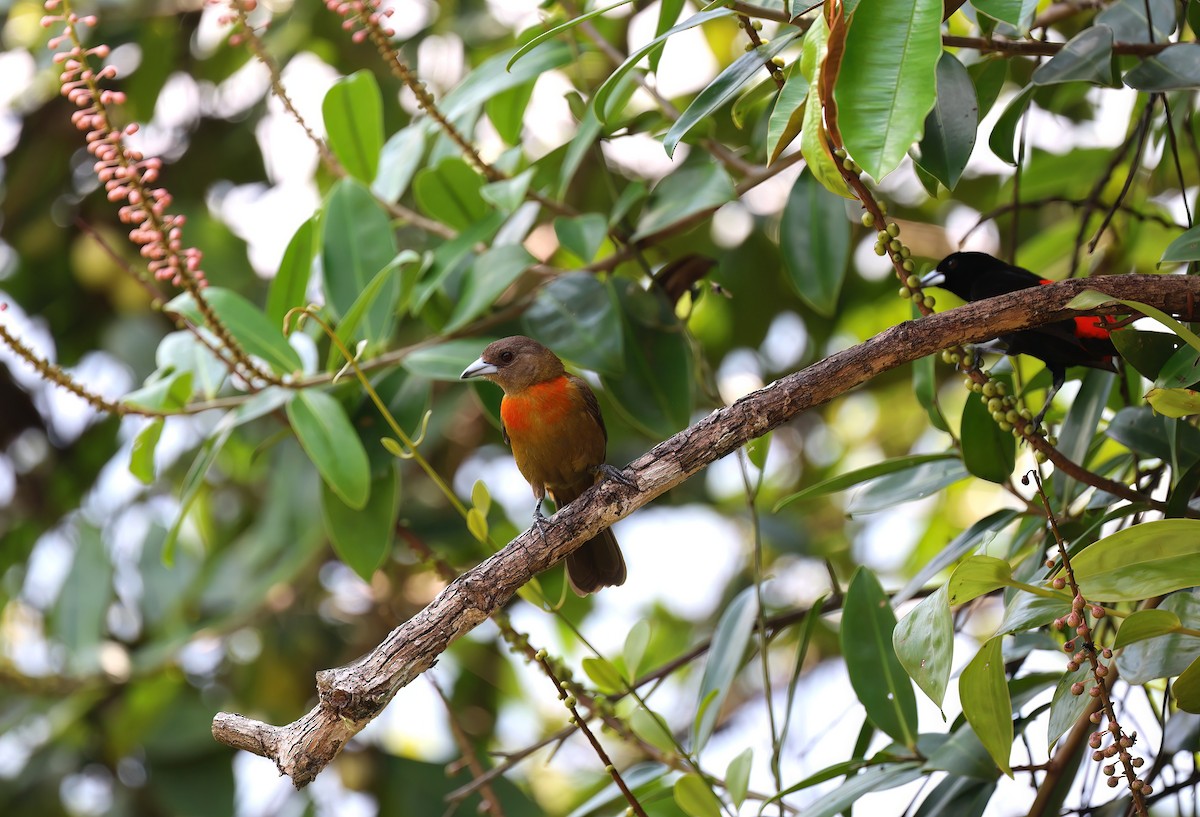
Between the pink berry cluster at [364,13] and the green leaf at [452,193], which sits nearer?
the pink berry cluster at [364,13]

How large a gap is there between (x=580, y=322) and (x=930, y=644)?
1.47m

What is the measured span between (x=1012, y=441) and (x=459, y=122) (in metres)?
1.92

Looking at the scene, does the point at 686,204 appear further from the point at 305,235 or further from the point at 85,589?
the point at 85,589

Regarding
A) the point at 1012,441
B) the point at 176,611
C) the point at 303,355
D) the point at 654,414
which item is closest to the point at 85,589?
the point at 176,611

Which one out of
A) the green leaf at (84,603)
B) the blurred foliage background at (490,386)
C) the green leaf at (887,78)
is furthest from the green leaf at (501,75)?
the green leaf at (84,603)

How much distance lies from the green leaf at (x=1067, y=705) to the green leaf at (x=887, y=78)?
97cm

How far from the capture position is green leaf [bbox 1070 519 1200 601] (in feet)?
5.60

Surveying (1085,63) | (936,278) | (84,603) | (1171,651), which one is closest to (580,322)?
(936,278)

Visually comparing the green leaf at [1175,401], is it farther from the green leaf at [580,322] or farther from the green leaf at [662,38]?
the green leaf at [580,322]

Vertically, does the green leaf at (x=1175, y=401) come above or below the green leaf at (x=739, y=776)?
above

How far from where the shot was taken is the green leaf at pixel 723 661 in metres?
2.77

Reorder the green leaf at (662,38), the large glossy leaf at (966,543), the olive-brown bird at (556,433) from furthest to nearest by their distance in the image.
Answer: the olive-brown bird at (556,433) < the large glossy leaf at (966,543) < the green leaf at (662,38)

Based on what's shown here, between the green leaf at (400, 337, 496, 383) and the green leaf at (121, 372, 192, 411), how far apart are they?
613 mm

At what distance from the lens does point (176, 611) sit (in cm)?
457
